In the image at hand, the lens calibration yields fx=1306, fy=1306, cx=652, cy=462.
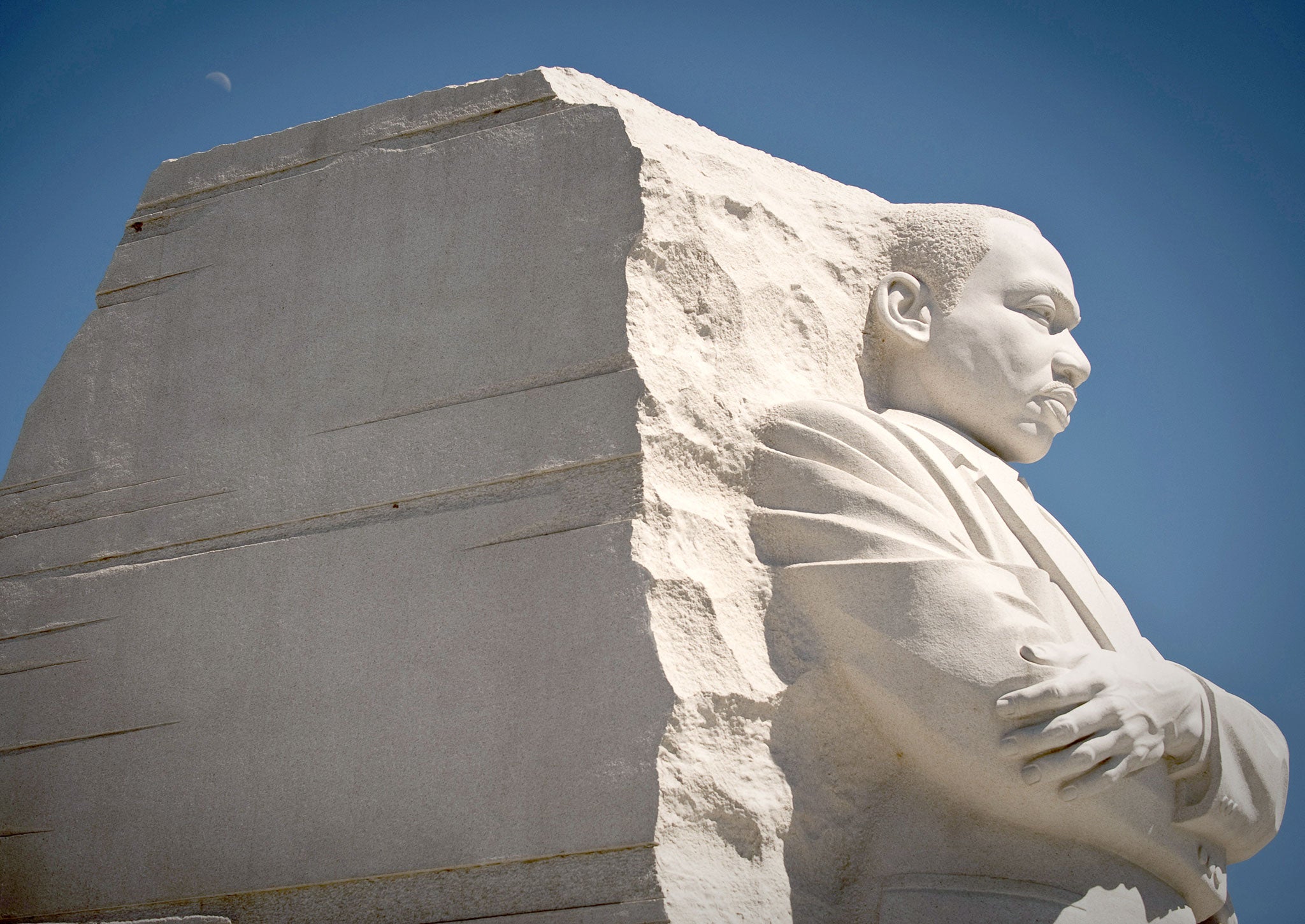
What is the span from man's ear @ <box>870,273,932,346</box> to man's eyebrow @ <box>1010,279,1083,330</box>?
26 cm

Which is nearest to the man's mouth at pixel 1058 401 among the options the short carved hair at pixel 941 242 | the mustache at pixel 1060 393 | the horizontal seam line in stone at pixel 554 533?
the mustache at pixel 1060 393

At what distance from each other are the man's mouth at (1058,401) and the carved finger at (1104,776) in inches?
47.7

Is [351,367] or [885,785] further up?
[351,367]

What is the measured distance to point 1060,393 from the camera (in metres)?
3.83

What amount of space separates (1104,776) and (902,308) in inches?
61.1

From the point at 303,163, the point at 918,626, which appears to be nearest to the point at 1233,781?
the point at 918,626

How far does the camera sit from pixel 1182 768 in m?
3.08

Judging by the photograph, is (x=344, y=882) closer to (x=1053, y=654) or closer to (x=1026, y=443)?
(x=1053, y=654)

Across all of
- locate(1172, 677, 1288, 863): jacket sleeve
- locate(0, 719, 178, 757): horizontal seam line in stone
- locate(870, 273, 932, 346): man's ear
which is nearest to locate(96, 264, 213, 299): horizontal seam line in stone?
locate(0, 719, 178, 757): horizontal seam line in stone

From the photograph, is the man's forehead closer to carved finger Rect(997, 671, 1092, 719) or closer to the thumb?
the thumb

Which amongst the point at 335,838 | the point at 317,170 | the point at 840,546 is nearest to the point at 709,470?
the point at 840,546

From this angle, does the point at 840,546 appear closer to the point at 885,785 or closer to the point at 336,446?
the point at 885,785

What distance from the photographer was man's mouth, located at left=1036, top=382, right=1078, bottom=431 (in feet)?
12.5

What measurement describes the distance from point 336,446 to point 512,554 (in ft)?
2.09
